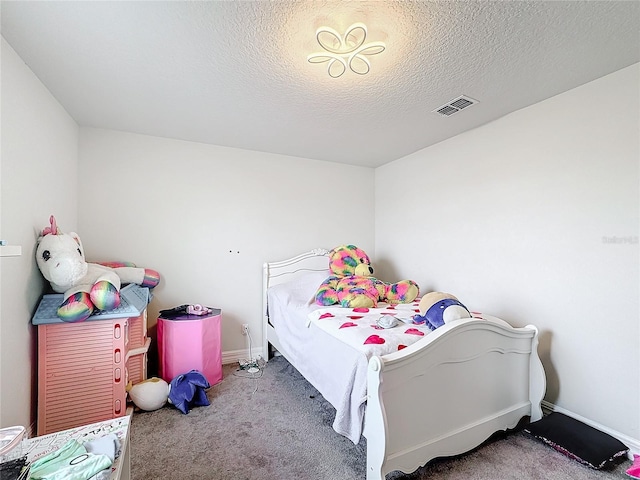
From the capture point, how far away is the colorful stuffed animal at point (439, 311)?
184 cm

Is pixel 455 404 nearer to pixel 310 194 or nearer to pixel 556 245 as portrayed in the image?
pixel 556 245

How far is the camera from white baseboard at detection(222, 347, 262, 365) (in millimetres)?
3154

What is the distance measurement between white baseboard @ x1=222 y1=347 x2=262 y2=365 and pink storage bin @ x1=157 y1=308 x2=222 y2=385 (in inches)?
20.1

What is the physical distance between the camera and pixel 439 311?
194cm

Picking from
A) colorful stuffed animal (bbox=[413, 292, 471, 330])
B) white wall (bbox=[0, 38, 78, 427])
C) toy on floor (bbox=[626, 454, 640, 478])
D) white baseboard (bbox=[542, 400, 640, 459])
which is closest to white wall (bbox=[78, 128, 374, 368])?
white wall (bbox=[0, 38, 78, 427])

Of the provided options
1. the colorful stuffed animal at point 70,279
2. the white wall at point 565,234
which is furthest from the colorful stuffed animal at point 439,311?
the colorful stuffed animal at point 70,279

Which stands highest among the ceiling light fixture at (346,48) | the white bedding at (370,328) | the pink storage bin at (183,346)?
the ceiling light fixture at (346,48)

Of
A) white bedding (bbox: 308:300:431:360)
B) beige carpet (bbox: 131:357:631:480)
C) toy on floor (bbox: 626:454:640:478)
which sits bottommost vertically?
beige carpet (bbox: 131:357:631:480)

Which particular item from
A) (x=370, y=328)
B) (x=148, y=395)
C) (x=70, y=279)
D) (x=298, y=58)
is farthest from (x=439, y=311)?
(x=70, y=279)

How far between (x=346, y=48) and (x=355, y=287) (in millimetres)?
1827

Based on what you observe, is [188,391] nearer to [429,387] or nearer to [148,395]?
[148,395]

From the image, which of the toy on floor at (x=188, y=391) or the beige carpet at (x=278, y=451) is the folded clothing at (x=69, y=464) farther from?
the toy on floor at (x=188, y=391)

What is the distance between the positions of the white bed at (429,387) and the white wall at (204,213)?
1.22 meters

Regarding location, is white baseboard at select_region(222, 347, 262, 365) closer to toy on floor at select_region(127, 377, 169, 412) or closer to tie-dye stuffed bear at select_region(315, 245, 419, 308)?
toy on floor at select_region(127, 377, 169, 412)
